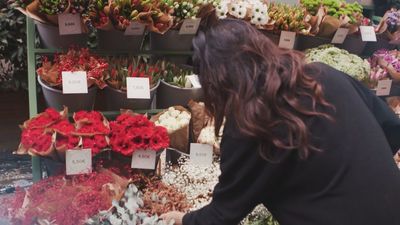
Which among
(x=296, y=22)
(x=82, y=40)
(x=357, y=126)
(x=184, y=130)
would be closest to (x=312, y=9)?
(x=296, y=22)

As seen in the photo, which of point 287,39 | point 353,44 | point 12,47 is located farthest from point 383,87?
point 12,47

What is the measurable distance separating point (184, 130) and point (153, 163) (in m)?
0.27

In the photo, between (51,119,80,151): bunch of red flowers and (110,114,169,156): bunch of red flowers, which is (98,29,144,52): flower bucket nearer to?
(110,114,169,156): bunch of red flowers

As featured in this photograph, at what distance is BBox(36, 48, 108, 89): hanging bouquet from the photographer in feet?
6.86

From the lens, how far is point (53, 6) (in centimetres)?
210

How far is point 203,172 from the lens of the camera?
2168 mm

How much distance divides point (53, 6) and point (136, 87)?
0.54 m

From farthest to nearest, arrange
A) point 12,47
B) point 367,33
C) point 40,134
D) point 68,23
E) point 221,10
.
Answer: point 12,47
point 367,33
point 221,10
point 68,23
point 40,134

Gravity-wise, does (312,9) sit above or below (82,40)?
above

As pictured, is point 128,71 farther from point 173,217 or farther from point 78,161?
point 173,217

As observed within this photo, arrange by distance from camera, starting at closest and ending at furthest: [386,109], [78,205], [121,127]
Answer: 1. [386,109]
2. [78,205]
3. [121,127]

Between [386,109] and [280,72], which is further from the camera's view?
[386,109]

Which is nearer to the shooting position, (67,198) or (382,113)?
(382,113)

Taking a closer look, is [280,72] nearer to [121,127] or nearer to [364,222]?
[364,222]
